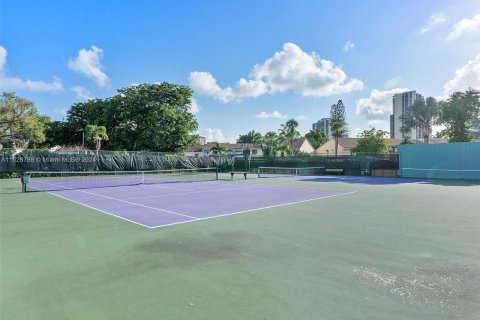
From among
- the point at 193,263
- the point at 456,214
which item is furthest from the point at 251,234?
the point at 456,214

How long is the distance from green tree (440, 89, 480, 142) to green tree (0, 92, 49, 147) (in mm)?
47051

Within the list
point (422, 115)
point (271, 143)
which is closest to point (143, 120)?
point (271, 143)

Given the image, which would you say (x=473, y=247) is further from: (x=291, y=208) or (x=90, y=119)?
(x=90, y=119)

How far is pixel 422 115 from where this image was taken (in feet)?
157

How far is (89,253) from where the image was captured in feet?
16.8

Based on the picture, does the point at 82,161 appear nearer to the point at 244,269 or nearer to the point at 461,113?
the point at 244,269

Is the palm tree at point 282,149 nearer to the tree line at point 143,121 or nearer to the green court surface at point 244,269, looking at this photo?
the tree line at point 143,121

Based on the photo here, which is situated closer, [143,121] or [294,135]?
[143,121]

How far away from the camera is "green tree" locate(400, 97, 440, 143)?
154 ft

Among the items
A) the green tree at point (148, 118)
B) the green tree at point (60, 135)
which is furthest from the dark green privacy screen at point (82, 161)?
the green tree at point (60, 135)

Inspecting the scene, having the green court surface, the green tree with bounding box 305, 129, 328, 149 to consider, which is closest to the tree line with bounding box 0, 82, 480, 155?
the green tree with bounding box 305, 129, 328, 149

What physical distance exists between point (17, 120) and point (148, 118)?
1491cm

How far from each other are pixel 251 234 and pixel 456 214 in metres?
6.23

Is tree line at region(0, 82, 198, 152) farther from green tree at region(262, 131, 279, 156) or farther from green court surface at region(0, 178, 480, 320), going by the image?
green court surface at region(0, 178, 480, 320)
